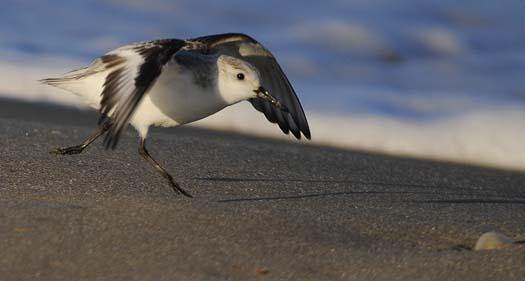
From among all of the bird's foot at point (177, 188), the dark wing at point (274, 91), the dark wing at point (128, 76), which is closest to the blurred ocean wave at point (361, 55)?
the dark wing at point (274, 91)

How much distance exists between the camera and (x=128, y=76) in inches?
210

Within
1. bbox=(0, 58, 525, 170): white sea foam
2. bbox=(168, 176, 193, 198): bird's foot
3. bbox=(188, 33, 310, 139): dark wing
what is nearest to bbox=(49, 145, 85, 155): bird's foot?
bbox=(168, 176, 193, 198): bird's foot

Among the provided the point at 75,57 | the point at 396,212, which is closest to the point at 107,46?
the point at 75,57

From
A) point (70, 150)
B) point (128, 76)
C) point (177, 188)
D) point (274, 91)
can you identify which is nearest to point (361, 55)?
point (274, 91)

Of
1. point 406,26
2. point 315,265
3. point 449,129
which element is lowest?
point 315,265

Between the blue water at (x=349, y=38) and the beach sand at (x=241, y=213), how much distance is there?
268 centimetres

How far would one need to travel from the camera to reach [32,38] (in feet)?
38.8

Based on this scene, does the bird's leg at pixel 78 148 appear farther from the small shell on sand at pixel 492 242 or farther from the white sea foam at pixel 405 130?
the white sea foam at pixel 405 130

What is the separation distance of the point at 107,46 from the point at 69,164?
561 centimetres

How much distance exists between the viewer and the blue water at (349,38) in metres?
10.5

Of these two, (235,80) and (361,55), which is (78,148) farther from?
(361,55)

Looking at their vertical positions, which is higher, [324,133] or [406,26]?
[406,26]

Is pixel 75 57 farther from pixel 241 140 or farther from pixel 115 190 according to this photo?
pixel 115 190

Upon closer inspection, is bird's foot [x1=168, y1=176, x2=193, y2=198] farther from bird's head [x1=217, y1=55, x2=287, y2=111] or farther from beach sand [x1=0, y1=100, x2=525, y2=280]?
bird's head [x1=217, y1=55, x2=287, y2=111]
